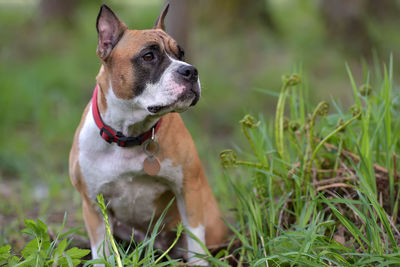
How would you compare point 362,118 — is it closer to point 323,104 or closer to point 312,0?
point 323,104

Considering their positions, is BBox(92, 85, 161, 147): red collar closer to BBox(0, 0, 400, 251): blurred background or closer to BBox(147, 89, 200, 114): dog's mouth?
BBox(147, 89, 200, 114): dog's mouth

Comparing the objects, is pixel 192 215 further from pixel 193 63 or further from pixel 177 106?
pixel 193 63

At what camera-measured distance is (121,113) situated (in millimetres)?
2768

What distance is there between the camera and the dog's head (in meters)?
2.62

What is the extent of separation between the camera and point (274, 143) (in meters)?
3.22

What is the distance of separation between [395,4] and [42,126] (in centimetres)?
891

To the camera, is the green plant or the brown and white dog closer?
the green plant

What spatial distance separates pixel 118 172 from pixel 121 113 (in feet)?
1.06

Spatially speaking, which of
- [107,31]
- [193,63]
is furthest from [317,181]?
[193,63]

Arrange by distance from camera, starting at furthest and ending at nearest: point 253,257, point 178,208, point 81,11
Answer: point 81,11
point 178,208
point 253,257

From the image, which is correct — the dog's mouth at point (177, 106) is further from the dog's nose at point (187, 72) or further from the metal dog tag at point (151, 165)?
the metal dog tag at point (151, 165)

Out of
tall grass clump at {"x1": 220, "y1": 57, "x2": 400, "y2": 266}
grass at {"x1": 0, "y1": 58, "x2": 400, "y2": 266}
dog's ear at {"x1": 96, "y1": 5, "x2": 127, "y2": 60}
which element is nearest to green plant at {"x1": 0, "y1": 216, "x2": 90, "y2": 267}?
grass at {"x1": 0, "y1": 58, "x2": 400, "y2": 266}

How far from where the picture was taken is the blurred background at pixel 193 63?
17.2 ft

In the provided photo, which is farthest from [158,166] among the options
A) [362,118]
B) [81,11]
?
[81,11]
